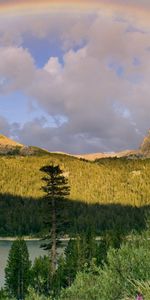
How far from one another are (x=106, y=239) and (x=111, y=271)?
3359 inches

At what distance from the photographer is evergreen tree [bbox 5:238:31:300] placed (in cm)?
8030

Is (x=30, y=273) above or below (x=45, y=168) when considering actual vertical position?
below

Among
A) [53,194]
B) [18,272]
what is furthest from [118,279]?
[18,272]

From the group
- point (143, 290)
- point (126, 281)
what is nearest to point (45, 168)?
point (126, 281)

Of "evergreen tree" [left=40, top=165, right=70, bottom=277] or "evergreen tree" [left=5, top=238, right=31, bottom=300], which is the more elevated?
"evergreen tree" [left=40, top=165, right=70, bottom=277]

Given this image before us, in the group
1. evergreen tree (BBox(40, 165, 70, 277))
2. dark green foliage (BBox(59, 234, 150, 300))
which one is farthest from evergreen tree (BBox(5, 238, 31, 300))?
dark green foliage (BBox(59, 234, 150, 300))

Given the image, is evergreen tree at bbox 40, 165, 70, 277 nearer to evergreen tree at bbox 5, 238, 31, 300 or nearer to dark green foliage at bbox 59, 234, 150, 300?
evergreen tree at bbox 5, 238, 31, 300

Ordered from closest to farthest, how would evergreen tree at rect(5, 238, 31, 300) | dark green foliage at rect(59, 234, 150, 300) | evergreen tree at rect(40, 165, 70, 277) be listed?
dark green foliage at rect(59, 234, 150, 300) < evergreen tree at rect(40, 165, 70, 277) < evergreen tree at rect(5, 238, 31, 300)

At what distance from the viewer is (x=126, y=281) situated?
610 inches

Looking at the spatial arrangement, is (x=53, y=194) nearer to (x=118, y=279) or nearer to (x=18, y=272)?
(x=18, y=272)

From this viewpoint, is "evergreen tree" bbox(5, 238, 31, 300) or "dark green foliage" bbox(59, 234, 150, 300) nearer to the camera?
"dark green foliage" bbox(59, 234, 150, 300)

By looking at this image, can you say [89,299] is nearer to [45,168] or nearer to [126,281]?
[126,281]

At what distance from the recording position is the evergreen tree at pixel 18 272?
3161 inches

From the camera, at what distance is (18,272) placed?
83750 millimetres
